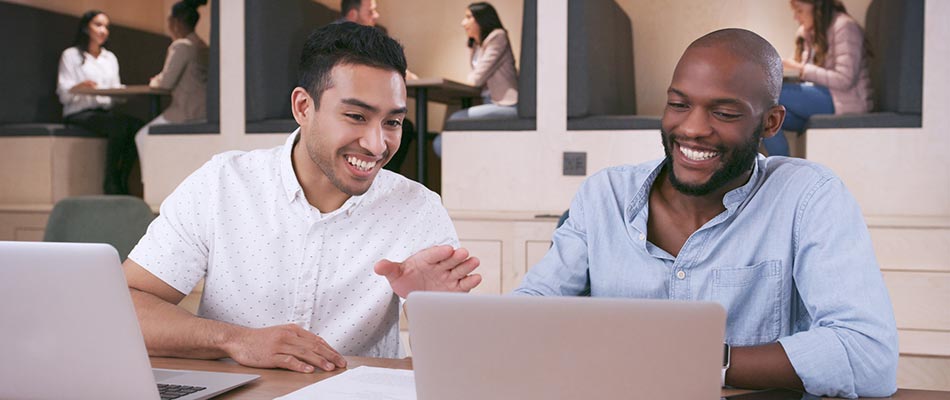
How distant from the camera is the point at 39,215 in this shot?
421 centimetres

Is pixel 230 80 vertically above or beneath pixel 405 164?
above

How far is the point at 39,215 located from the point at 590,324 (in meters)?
4.11

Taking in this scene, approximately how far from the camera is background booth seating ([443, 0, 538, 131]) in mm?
3676

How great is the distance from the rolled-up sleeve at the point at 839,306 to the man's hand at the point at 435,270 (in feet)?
1.41

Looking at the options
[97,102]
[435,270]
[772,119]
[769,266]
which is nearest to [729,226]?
[769,266]

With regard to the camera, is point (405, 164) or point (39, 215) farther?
point (405, 164)

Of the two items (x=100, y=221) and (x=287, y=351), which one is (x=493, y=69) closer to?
(x=100, y=221)

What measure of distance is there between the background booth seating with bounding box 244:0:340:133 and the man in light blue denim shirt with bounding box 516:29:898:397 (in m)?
2.76

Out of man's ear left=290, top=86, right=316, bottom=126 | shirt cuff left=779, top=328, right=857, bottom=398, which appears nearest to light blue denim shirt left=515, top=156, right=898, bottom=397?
shirt cuff left=779, top=328, right=857, bottom=398

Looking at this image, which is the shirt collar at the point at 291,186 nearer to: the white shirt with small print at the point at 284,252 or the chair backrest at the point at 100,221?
the white shirt with small print at the point at 284,252

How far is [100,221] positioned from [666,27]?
334cm

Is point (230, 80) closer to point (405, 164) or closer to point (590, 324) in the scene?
point (405, 164)

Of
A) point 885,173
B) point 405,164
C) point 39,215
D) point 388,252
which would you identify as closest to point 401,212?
point 388,252

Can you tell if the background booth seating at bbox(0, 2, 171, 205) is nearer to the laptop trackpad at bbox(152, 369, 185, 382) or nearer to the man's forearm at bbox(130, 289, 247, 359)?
the man's forearm at bbox(130, 289, 247, 359)
